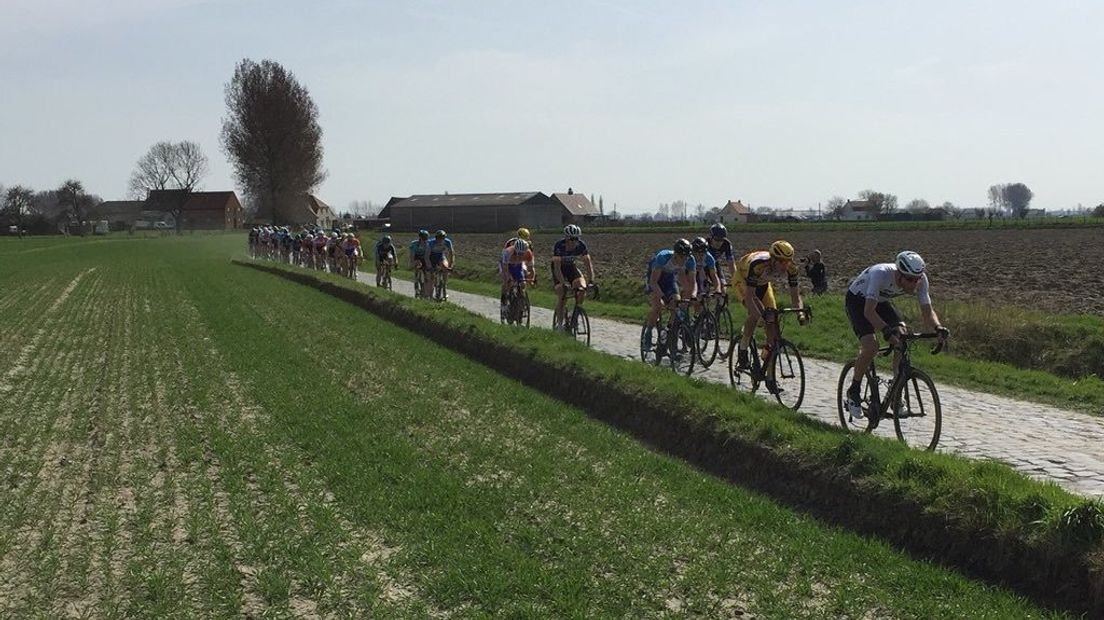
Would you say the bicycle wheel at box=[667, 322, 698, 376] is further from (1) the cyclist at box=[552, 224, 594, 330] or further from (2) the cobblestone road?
(1) the cyclist at box=[552, 224, 594, 330]

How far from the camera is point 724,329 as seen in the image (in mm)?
16031

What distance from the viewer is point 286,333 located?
18797 mm

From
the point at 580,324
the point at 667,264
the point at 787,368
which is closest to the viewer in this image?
the point at 787,368

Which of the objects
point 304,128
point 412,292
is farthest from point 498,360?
point 304,128

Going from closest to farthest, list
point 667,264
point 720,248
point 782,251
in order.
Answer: point 782,251
point 667,264
point 720,248

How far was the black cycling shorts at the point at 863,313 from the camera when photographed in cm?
912

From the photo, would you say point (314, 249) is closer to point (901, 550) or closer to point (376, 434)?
point (376, 434)

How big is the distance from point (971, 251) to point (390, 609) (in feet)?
162

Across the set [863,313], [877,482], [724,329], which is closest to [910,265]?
[863,313]

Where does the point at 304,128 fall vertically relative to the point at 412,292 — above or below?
above

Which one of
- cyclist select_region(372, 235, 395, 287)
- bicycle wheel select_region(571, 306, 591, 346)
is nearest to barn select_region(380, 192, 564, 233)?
cyclist select_region(372, 235, 395, 287)

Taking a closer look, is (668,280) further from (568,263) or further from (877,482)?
(877,482)

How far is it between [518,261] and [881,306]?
10574 mm

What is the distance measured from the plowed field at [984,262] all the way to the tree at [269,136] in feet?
85.7
